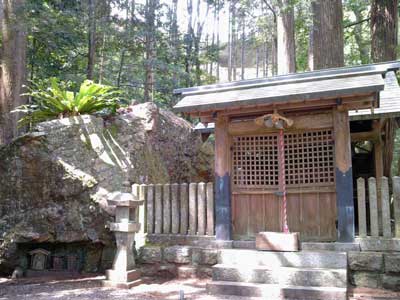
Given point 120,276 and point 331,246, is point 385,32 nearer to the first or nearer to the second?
point 331,246

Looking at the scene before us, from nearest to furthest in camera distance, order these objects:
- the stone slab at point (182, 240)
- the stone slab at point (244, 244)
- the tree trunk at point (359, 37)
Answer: the stone slab at point (244, 244) → the stone slab at point (182, 240) → the tree trunk at point (359, 37)

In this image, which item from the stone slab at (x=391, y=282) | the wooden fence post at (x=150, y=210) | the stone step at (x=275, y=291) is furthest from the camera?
the wooden fence post at (x=150, y=210)

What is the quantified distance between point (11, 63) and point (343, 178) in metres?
8.36

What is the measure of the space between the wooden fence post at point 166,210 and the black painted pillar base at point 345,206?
116 inches

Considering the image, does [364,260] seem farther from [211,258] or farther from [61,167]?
[61,167]

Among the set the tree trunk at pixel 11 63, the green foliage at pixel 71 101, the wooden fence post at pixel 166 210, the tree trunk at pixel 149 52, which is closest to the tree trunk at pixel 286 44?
the green foliage at pixel 71 101

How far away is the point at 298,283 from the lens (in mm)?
5176

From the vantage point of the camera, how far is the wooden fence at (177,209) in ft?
21.5

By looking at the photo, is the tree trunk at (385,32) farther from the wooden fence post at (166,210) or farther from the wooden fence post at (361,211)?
the wooden fence post at (166,210)

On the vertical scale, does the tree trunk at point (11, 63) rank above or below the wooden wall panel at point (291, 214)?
above

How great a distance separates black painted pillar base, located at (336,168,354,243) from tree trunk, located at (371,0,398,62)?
19.4 feet

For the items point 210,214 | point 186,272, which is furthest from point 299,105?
point 186,272

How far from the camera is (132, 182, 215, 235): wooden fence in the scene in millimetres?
6551

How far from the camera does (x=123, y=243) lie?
6059 millimetres
